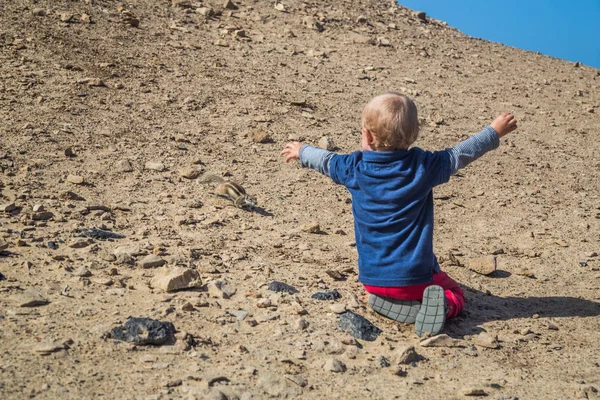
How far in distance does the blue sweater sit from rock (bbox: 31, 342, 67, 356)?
65.4 inches

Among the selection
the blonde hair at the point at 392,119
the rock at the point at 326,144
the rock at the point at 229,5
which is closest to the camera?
the blonde hair at the point at 392,119

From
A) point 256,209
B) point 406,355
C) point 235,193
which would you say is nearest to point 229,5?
point 235,193

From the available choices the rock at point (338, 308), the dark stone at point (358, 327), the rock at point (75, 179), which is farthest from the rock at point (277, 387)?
the rock at point (75, 179)

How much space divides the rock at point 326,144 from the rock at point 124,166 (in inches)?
71.4

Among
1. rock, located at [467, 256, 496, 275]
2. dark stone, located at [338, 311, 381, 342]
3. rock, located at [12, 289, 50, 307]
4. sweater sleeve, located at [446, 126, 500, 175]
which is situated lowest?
rock, located at [12, 289, 50, 307]

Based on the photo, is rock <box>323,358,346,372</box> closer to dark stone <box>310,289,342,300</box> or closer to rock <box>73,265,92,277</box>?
dark stone <box>310,289,342,300</box>

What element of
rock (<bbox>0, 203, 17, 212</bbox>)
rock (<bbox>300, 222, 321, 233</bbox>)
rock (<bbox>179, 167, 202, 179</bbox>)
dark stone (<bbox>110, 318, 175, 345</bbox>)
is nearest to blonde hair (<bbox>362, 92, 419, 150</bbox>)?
dark stone (<bbox>110, 318, 175, 345</bbox>)

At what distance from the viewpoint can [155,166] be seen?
5820 millimetres

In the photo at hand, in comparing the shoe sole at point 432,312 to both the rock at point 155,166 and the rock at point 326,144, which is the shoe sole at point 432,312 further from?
the rock at point 326,144

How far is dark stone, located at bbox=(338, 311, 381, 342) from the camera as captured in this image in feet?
11.9

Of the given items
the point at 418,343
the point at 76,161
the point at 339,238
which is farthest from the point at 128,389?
the point at 76,161

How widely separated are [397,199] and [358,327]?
2.30 feet

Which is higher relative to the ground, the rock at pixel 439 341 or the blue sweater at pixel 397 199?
the blue sweater at pixel 397 199

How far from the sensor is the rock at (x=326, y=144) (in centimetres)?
658
